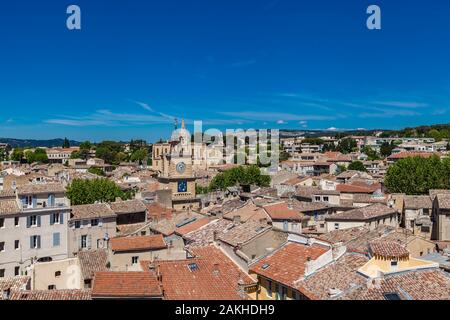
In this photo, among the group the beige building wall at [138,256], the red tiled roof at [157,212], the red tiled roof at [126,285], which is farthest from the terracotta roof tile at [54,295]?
the red tiled roof at [157,212]

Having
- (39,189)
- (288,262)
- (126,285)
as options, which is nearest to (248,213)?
(288,262)

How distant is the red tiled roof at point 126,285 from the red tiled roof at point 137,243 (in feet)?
29.2

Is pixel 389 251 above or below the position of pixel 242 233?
above

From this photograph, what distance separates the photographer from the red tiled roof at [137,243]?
2889 cm

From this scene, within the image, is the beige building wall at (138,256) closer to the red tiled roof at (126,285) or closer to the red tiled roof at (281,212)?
the red tiled roof at (126,285)

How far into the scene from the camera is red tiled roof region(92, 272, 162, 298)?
18.7 metres

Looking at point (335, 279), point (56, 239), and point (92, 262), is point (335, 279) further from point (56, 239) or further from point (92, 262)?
point (56, 239)

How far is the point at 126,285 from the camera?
19.2 m

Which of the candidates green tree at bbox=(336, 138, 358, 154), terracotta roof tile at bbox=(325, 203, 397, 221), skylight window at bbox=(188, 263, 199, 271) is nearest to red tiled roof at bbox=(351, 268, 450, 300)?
skylight window at bbox=(188, 263, 199, 271)

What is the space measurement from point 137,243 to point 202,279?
849 cm

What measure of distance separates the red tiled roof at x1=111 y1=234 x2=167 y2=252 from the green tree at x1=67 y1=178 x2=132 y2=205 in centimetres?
2512

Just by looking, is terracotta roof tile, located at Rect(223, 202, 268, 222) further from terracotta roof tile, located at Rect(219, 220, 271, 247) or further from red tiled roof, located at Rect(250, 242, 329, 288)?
red tiled roof, located at Rect(250, 242, 329, 288)
